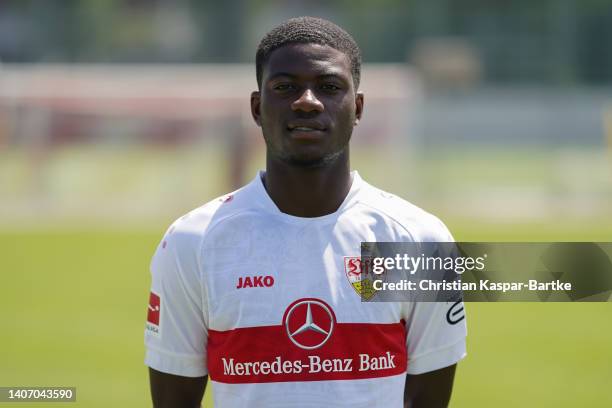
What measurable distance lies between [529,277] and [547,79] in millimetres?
26683

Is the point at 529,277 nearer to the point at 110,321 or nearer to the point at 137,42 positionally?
the point at 110,321

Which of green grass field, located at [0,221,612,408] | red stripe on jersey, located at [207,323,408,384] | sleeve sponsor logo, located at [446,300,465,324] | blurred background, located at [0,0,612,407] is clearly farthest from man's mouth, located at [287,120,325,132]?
blurred background, located at [0,0,612,407]

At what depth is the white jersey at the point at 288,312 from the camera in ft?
8.39

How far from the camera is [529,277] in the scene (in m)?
3.67

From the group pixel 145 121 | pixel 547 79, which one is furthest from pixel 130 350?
pixel 547 79

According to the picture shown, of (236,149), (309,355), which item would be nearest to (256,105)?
(309,355)

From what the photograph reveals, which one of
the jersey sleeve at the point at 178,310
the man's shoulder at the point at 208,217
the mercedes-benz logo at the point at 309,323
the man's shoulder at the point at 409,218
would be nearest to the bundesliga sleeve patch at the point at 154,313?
the jersey sleeve at the point at 178,310

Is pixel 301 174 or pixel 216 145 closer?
pixel 301 174

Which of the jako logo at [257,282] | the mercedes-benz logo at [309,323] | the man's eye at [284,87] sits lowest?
the mercedes-benz logo at [309,323]

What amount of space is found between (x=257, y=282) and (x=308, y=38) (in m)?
0.69

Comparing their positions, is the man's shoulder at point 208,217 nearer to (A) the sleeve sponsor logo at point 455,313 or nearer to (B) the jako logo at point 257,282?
(B) the jako logo at point 257,282

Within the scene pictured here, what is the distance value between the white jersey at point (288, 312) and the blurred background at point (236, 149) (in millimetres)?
3340

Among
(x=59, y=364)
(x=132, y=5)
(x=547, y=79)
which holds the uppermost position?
(x=132, y=5)

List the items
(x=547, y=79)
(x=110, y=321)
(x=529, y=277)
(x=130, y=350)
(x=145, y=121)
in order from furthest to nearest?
(x=547, y=79) < (x=145, y=121) < (x=110, y=321) < (x=130, y=350) < (x=529, y=277)
